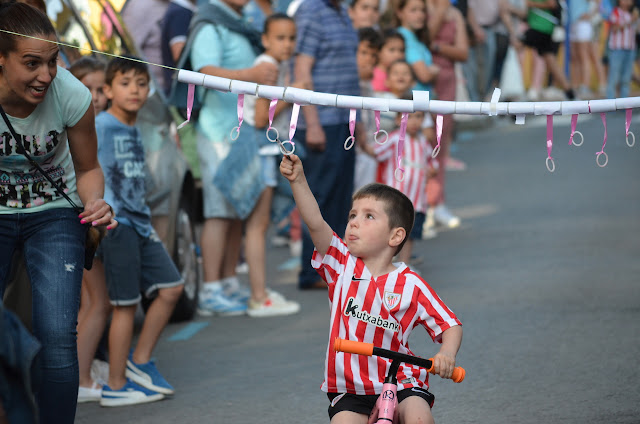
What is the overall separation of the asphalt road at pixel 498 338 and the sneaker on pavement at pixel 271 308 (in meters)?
0.07

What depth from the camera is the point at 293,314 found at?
7.46 m

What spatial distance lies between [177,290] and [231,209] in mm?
1780

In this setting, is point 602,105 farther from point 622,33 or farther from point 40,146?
point 622,33

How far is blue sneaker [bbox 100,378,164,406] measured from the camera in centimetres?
542

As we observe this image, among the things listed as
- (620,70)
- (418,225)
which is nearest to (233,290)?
(418,225)

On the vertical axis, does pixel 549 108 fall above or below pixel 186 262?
above

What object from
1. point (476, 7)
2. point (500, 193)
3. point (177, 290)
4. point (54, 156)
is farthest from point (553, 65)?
point (54, 156)

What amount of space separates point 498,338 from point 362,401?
2775mm

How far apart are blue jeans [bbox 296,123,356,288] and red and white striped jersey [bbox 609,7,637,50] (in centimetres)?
1211

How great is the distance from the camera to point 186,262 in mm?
7250

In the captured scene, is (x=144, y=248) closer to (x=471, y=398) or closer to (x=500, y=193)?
(x=471, y=398)

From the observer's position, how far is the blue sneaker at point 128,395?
5422mm

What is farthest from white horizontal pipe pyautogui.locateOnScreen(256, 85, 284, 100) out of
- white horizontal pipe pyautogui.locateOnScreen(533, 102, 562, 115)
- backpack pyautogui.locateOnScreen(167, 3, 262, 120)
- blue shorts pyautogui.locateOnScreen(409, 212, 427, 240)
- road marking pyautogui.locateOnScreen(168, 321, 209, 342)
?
blue shorts pyautogui.locateOnScreen(409, 212, 427, 240)

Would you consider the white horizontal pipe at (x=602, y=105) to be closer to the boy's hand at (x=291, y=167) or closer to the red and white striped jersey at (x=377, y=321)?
the red and white striped jersey at (x=377, y=321)
